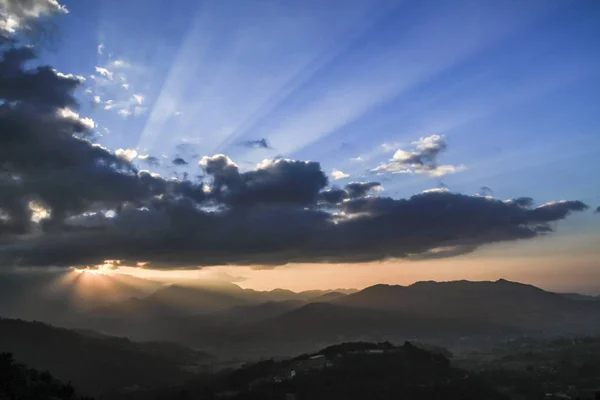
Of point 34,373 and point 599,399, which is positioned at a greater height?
point 34,373

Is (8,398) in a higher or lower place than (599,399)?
higher

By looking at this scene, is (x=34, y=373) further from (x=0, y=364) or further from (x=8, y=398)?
(x=8, y=398)

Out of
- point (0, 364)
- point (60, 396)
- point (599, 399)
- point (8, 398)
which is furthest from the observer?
point (599, 399)

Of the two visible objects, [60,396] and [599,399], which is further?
[599,399]

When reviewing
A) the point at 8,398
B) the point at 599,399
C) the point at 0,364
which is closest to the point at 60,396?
the point at 8,398

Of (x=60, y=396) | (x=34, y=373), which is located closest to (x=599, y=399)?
(x=60, y=396)

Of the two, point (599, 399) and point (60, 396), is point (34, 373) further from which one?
point (599, 399)

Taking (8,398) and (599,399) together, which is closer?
(8,398)

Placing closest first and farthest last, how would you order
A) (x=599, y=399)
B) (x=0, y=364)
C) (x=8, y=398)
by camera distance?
(x=8, y=398) < (x=0, y=364) < (x=599, y=399)

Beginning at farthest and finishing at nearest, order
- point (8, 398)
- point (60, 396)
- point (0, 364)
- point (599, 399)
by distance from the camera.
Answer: point (599, 399)
point (0, 364)
point (60, 396)
point (8, 398)
